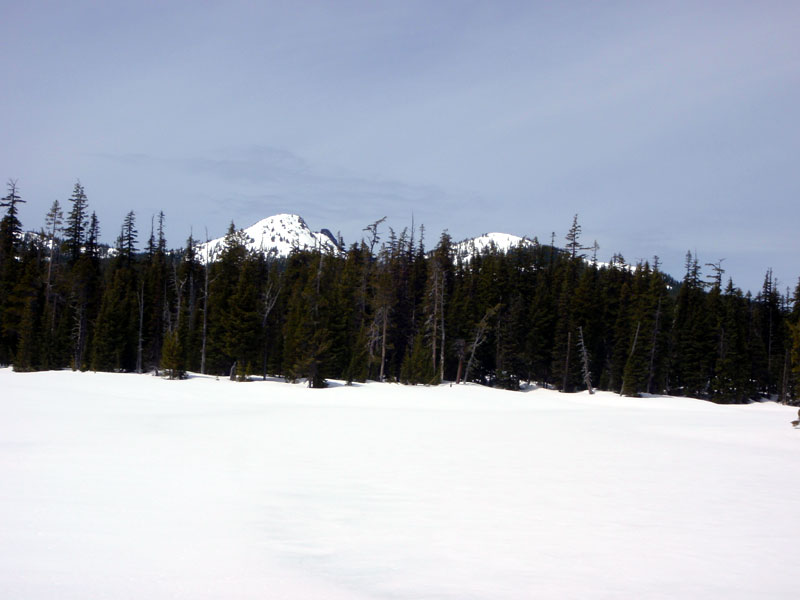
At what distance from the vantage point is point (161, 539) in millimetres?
6941

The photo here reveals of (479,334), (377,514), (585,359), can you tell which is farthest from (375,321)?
(377,514)

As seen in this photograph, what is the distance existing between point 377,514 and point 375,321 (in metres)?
44.6

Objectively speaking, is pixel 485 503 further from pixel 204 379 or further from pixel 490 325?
pixel 490 325

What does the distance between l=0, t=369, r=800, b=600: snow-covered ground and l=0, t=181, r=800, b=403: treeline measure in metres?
27.0

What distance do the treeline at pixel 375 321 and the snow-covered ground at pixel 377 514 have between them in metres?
27.0

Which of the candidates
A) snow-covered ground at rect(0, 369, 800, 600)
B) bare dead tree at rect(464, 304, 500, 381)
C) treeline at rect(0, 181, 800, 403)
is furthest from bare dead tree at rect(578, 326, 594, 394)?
snow-covered ground at rect(0, 369, 800, 600)

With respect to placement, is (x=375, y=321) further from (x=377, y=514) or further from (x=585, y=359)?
(x=377, y=514)

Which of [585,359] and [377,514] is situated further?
[585,359]

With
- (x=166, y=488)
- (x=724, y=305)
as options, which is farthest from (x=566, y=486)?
(x=724, y=305)

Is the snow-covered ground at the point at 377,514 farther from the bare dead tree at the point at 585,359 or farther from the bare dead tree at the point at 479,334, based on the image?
the bare dead tree at the point at 585,359

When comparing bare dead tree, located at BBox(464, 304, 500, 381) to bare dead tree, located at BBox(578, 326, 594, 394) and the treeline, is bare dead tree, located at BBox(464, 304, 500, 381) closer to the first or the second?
the treeline

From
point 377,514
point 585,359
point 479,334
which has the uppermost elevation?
point 479,334

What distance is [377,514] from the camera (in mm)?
8688

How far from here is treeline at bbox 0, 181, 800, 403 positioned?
46750 millimetres
